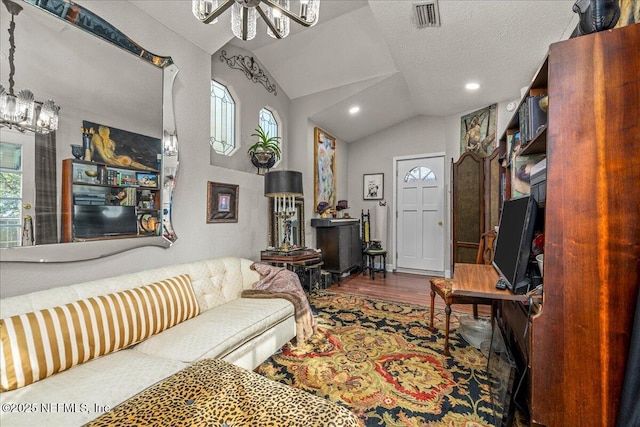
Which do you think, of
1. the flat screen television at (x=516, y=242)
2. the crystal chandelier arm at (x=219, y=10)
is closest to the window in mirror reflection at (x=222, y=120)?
the crystal chandelier arm at (x=219, y=10)

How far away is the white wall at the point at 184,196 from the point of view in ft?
5.38

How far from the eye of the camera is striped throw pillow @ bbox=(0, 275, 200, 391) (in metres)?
1.21

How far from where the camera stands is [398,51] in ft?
9.37

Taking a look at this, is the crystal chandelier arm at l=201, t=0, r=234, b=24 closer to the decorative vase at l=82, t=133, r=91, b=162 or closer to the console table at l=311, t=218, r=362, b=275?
the decorative vase at l=82, t=133, r=91, b=162

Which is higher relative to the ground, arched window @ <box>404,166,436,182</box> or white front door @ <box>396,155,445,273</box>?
arched window @ <box>404,166,436,182</box>

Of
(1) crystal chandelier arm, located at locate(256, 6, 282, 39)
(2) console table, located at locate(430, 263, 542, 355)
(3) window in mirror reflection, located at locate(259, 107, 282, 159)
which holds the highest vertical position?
(3) window in mirror reflection, located at locate(259, 107, 282, 159)

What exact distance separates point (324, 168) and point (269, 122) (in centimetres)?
126

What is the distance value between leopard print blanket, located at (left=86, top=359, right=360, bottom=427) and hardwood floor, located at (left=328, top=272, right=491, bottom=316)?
2.68m

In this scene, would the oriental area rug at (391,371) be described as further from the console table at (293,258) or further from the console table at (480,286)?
the console table at (293,258)

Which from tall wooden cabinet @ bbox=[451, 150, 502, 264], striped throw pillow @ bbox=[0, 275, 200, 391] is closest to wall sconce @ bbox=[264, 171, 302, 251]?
striped throw pillow @ bbox=[0, 275, 200, 391]

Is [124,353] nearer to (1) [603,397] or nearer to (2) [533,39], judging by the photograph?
(1) [603,397]

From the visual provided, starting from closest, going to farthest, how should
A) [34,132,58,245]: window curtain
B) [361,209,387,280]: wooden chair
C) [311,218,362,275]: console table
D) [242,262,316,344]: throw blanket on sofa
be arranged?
[34,132,58,245]: window curtain
[242,262,316,344]: throw blanket on sofa
[311,218,362,275]: console table
[361,209,387,280]: wooden chair

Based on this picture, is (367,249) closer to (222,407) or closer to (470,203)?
(470,203)

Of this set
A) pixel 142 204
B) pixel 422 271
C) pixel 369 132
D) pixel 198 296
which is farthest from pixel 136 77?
pixel 422 271
